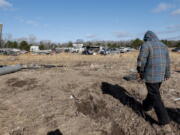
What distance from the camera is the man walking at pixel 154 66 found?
303 cm

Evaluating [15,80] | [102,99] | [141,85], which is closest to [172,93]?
[141,85]

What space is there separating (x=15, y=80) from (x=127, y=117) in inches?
189

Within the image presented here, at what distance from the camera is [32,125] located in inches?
126

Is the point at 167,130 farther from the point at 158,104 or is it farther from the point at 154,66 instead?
the point at 154,66

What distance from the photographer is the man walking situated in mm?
3031

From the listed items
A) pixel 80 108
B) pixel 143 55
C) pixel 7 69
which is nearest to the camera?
pixel 143 55

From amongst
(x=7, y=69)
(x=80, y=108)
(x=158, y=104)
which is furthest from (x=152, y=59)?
(x=7, y=69)

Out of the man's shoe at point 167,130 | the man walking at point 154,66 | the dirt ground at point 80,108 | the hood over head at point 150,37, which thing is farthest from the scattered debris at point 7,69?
the man's shoe at point 167,130

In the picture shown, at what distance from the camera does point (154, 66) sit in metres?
3.06

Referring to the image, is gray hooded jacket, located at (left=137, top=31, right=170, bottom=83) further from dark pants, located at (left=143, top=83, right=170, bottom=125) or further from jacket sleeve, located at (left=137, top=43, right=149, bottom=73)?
dark pants, located at (left=143, top=83, right=170, bottom=125)

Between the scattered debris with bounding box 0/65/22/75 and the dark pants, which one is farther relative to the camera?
the scattered debris with bounding box 0/65/22/75

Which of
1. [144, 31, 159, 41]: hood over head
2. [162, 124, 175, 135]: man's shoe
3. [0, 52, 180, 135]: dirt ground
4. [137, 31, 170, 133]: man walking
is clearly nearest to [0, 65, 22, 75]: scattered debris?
[0, 52, 180, 135]: dirt ground

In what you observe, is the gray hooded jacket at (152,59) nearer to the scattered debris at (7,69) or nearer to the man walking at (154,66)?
the man walking at (154,66)

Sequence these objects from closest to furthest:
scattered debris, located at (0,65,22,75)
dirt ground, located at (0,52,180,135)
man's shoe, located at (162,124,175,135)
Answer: man's shoe, located at (162,124,175,135) < dirt ground, located at (0,52,180,135) < scattered debris, located at (0,65,22,75)
